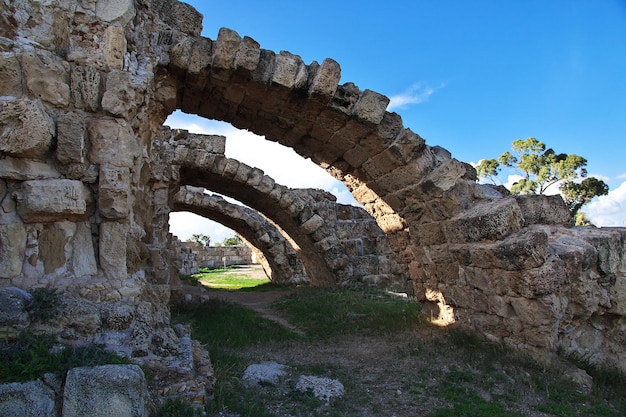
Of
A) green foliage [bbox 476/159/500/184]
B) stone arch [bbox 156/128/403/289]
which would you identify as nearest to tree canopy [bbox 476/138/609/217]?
green foliage [bbox 476/159/500/184]

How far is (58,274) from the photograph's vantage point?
2.54m

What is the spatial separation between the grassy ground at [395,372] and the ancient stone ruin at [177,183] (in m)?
0.44

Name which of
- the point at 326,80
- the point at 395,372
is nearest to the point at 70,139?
the point at 326,80

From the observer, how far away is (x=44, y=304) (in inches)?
91.7

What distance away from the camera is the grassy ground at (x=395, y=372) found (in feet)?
10.3

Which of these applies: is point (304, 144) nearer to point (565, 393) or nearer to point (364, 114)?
point (364, 114)

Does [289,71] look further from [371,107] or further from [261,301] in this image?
[261,301]

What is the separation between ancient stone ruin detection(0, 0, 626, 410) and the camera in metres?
2.53

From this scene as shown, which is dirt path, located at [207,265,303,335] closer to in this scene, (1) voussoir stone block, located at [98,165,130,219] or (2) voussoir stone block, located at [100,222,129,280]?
(2) voussoir stone block, located at [100,222,129,280]

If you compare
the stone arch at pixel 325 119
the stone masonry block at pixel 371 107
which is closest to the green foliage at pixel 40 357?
the stone arch at pixel 325 119

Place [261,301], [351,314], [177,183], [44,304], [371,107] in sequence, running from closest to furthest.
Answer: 1. [44,304]
2. [371,107]
3. [351,314]
4. [177,183]
5. [261,301]

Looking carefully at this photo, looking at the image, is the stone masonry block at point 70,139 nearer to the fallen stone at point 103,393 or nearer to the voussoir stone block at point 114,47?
the voussoir stone block at point 114,47

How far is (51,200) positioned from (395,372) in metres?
3.24

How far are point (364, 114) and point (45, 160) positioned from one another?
3195mm
